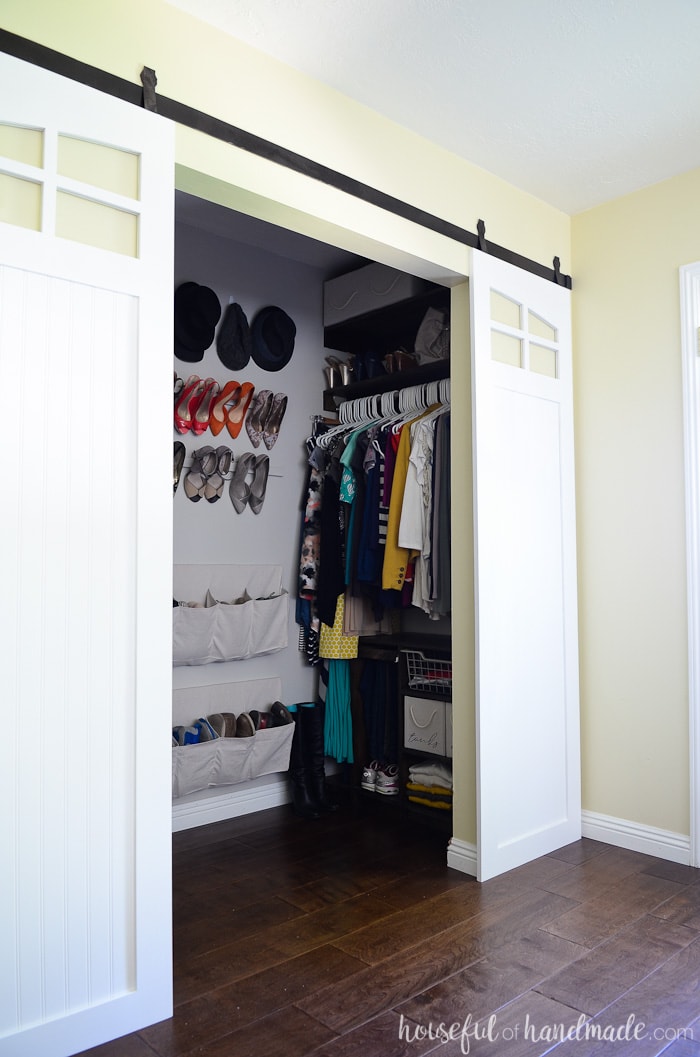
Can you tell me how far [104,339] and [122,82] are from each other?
0.70 meters

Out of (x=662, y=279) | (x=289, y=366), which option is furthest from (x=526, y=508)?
(x=289, y=366)

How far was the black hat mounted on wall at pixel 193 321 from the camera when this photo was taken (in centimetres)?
362

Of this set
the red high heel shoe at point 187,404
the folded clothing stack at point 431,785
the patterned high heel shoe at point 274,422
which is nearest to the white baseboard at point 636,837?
the folded clothing stack at point 431,785

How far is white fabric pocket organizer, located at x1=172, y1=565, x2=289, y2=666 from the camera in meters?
3.54

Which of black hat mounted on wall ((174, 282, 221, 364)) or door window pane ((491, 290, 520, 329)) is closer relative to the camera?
door window pane ((491, 290, 520, 329))

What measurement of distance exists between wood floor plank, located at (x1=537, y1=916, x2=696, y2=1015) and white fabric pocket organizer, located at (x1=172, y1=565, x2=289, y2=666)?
1.93 metres

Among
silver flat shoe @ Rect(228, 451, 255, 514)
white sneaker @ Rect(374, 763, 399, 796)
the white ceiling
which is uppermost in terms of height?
the white ceiling

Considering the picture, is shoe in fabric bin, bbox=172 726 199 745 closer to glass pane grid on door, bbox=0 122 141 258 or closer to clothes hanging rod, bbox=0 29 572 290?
glass pane grid on door, bbox=0 122 141 258

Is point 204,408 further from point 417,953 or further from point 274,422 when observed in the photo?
point 417,953

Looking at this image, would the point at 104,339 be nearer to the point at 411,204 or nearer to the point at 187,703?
the point at 411,204

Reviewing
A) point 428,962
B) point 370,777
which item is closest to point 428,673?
point 370,777

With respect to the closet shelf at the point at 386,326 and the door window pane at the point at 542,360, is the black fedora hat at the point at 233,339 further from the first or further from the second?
the door window pane at the point at 542,360

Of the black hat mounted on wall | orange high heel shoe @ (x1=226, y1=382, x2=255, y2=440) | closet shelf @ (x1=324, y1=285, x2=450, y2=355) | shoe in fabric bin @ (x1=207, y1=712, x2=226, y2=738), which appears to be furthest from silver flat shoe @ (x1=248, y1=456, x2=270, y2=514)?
shoe in fabric bin @ (x1=207, y1=712, x2=226, y2=738)

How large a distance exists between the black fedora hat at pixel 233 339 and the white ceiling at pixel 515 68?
128cm
